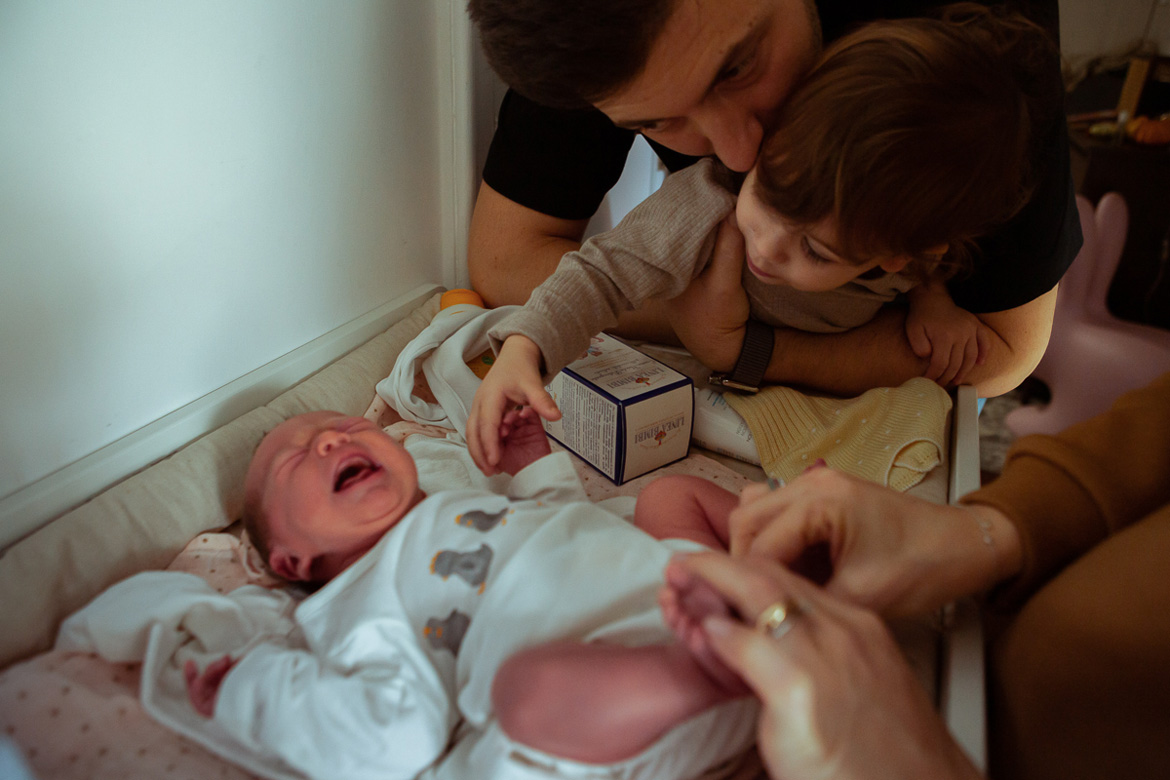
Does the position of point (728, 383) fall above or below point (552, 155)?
below

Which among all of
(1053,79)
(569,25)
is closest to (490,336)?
(569,25)

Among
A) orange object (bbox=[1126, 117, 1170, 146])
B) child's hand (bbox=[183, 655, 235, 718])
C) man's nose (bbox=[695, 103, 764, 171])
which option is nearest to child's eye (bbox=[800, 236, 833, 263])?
man's nose (bbox=[695, 103, 764, 171])

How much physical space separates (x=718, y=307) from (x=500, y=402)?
358 millimetres

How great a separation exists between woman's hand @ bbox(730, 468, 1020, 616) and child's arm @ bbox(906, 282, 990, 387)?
544 mm

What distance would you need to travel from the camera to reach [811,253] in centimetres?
80

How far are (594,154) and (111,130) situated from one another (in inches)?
27.5

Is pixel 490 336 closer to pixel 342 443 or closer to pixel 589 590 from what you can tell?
pixel 342 443

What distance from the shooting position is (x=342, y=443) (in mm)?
714

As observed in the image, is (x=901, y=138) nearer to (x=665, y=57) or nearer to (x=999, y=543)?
(x=665, y=57)

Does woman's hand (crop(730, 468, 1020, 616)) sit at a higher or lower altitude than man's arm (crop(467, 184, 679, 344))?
higher

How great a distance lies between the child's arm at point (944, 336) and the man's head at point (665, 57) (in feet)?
1.33

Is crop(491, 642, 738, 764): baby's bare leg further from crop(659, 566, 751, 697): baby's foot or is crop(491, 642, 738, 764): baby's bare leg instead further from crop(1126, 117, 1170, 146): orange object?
crop(1126, 117, 1170, 146): orange object

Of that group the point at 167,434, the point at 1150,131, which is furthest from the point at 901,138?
the point at 1150,131

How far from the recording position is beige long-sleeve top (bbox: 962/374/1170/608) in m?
0.50
